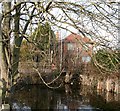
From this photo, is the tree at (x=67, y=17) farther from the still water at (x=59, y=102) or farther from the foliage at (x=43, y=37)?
the still water at (x=59, y=102)

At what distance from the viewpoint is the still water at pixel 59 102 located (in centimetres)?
865

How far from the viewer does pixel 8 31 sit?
2.64 m

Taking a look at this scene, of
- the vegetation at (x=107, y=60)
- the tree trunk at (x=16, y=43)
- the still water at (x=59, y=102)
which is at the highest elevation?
the tree trunk at (x=16, y=43)

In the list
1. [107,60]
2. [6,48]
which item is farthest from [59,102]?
[107,60]

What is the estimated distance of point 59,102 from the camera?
9.50 metres

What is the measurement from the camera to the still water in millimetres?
8648

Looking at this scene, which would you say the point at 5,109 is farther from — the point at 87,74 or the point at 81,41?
the point at 87,74

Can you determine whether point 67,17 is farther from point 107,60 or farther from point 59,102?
point 59,102

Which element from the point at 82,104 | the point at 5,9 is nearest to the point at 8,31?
the point at 5,9

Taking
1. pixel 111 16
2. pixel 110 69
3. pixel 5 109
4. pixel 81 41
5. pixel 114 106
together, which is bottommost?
pixel 114 106

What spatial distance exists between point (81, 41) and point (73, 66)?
11.4m

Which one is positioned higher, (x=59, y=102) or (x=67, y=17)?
(x=67, y=17)

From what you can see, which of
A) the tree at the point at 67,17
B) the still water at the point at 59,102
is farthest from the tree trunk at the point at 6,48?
the still water at the point at 59,102

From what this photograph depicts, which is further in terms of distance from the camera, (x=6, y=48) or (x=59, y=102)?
(x=59, y=102)
